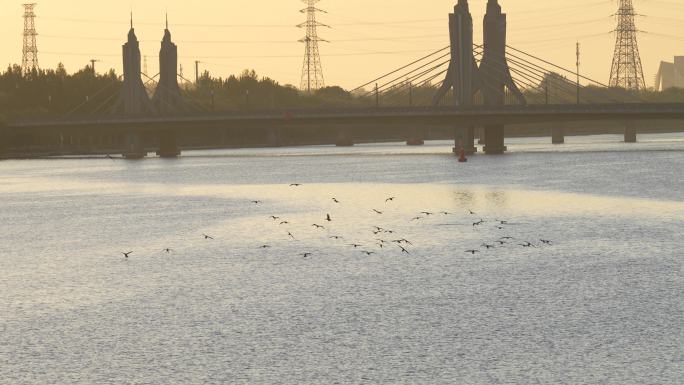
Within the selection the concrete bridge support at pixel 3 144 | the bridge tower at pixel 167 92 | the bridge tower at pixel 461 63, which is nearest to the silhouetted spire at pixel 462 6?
the bridge tower at pixel 461 63

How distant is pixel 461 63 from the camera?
144750 millimetres

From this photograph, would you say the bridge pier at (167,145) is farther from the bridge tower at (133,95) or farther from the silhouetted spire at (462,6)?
the silhouetted spire at (462,6)

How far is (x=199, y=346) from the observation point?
795 inches

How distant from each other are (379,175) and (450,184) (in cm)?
1859

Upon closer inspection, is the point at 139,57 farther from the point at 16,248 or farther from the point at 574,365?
the point at 574,365

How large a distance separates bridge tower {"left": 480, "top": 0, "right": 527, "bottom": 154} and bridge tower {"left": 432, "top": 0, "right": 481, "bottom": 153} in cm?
254

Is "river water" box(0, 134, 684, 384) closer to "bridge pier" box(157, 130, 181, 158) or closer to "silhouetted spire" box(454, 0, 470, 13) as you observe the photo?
"silhouetted spire" box(454, 0, 470, 13)

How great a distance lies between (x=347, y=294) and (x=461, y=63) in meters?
121

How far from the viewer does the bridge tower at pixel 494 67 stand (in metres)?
147

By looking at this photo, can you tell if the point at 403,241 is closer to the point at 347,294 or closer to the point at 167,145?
the point at 347,294

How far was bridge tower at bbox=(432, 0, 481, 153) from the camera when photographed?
14250 centimetres

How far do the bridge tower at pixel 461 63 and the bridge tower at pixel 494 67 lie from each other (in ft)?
8.33

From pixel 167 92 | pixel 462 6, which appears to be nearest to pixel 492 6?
pixel 462 6

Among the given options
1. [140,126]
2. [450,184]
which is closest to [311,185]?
[450,184]
